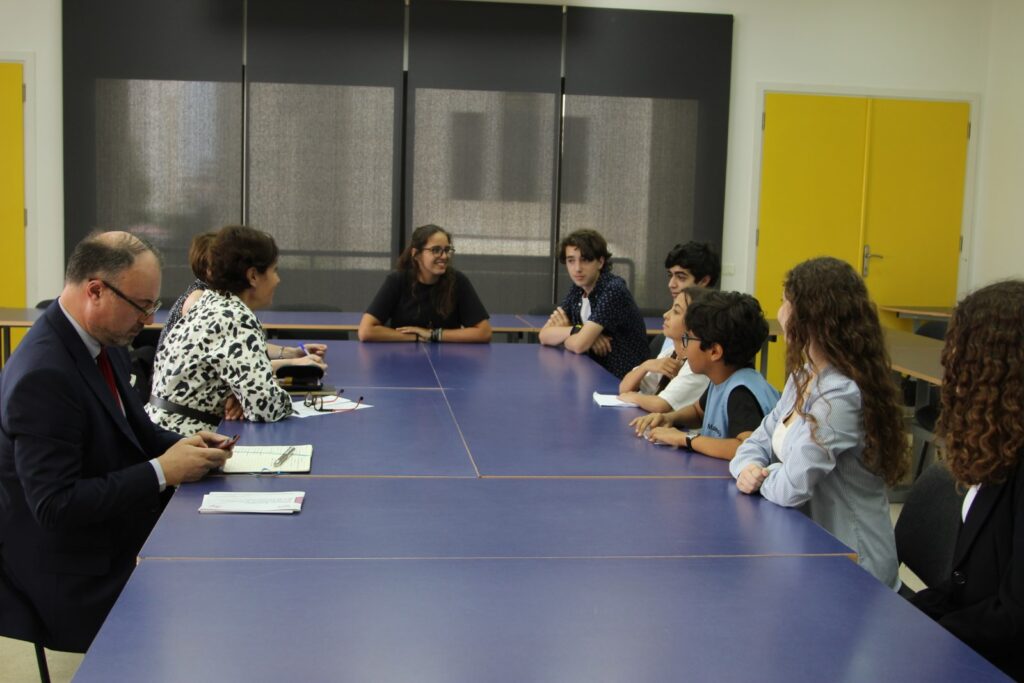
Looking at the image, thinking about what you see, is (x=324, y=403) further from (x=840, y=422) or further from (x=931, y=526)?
(x=931, y=526)

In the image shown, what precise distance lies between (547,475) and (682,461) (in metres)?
0.44

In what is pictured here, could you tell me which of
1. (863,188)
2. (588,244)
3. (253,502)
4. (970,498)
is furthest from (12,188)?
(970,498)

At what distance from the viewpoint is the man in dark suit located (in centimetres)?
218

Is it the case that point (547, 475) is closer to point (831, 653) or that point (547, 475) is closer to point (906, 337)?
point (831, 653)

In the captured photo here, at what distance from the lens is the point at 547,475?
263cm

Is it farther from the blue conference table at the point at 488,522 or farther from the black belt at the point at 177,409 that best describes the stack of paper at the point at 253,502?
the black belt at the point at 177,409

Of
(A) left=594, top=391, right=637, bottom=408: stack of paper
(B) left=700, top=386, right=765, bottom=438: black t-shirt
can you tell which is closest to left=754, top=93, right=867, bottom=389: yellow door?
(A) left=594, top=391, right=637, bottom=408: stack of paper

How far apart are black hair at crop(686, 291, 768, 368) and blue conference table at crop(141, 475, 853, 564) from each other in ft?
2.02

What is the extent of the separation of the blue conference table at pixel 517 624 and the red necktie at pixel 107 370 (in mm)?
839

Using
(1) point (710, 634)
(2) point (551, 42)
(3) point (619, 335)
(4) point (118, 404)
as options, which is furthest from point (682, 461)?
(2) point (551, 42)

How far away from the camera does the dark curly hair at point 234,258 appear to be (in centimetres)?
322

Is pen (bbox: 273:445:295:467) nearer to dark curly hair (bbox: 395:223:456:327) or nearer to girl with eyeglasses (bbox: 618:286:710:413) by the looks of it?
girl with eyeglasses (bbox: 618:286:710:413)

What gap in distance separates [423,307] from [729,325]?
2580mm

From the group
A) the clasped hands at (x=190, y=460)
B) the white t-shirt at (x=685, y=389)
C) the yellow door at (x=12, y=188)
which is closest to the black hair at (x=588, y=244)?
the white t-shirt at (x=685, y=389)
